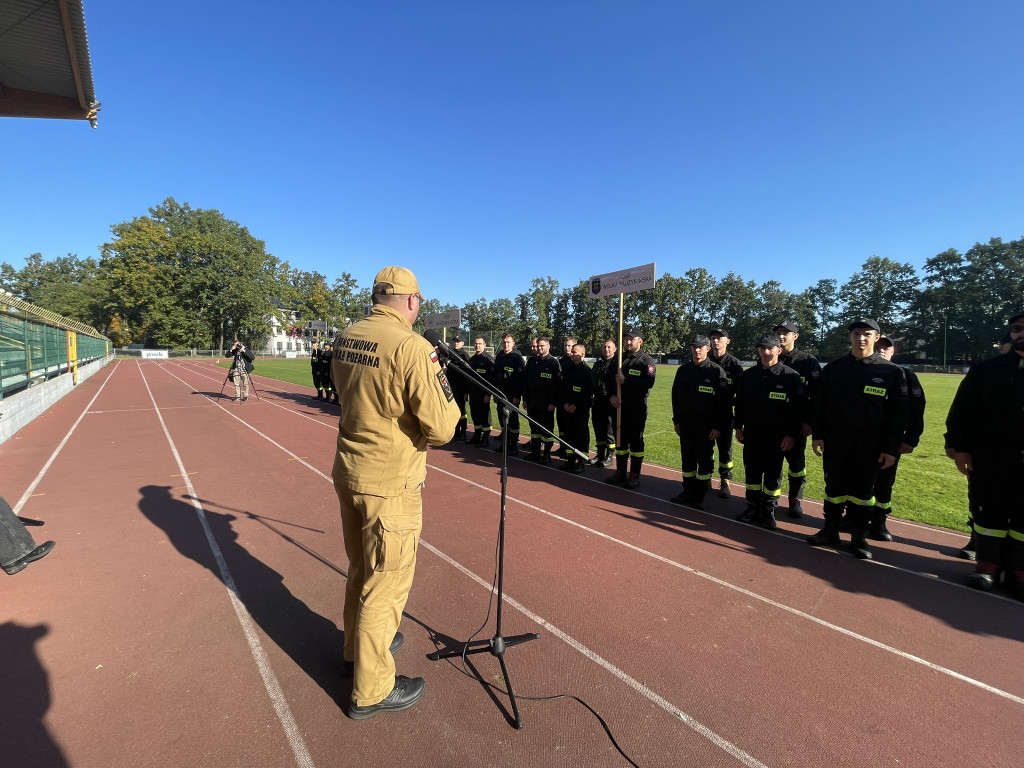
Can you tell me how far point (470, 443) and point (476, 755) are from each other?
7.28m

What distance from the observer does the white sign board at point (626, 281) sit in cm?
716

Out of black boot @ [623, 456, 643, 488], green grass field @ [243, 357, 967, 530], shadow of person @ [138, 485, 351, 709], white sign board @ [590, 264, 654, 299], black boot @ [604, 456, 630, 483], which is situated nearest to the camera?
shadow of person @ [138, 485, 351, 709]

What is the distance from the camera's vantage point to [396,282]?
7.85 ft

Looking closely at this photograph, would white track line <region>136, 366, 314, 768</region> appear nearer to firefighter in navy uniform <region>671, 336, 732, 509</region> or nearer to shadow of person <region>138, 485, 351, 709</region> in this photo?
shadow of person <region>138, 485, 351, 709</region>

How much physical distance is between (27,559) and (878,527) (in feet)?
25.0

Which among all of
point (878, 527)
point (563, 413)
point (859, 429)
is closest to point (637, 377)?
point (563, 413)

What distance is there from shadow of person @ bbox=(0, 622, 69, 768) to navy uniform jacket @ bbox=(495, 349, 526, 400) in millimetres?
6671

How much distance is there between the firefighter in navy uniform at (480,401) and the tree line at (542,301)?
36.7m

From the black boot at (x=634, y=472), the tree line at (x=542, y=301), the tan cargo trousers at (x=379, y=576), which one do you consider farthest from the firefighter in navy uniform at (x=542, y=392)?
the tree line at (x=542, y=301)

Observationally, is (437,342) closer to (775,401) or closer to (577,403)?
(775,401)

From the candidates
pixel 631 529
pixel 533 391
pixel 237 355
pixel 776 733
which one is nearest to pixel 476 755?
pixel 776 733

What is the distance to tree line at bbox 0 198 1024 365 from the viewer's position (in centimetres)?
5556

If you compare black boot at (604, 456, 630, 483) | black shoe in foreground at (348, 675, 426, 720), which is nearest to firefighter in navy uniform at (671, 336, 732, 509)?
black boot at (604, 456, 630, 483)

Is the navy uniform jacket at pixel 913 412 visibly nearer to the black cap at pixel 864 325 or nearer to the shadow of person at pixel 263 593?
the black cap at pixel 864 325
